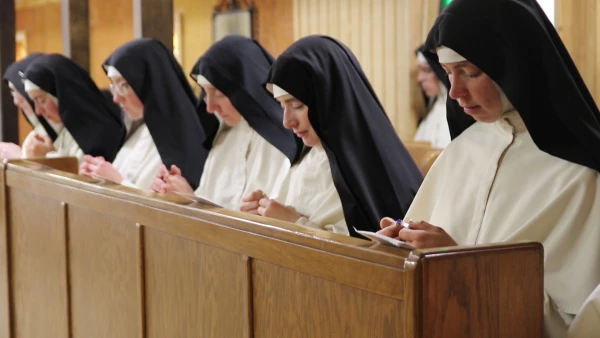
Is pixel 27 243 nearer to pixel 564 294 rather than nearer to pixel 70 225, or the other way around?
pixel 70 225

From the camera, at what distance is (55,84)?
661 centimetres

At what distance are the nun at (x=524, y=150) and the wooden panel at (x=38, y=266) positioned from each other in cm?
185

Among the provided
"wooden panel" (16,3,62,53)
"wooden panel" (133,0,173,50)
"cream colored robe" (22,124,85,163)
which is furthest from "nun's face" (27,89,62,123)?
"wooden panel" (16,3,62,53)

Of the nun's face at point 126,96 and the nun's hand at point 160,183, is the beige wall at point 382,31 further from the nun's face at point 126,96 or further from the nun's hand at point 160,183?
the nun's hand at point 160,183

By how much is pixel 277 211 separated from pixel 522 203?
1.25 m

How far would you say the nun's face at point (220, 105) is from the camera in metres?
4.59

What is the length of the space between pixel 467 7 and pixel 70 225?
2.02 meters

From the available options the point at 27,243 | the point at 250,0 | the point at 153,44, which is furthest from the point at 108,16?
the point at 27,243

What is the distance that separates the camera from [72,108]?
21.3 feet

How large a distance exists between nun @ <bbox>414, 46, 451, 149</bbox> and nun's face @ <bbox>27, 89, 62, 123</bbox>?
3615 mm

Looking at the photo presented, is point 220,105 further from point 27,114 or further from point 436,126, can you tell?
point 436,126

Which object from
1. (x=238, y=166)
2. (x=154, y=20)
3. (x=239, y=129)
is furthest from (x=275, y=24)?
(x=238, y=166)

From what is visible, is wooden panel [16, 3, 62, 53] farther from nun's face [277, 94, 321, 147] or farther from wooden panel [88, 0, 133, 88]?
nun's face [277, 94, 321, 147]

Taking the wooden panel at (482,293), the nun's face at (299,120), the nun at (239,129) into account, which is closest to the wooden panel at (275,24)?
the nun at (239,129)
